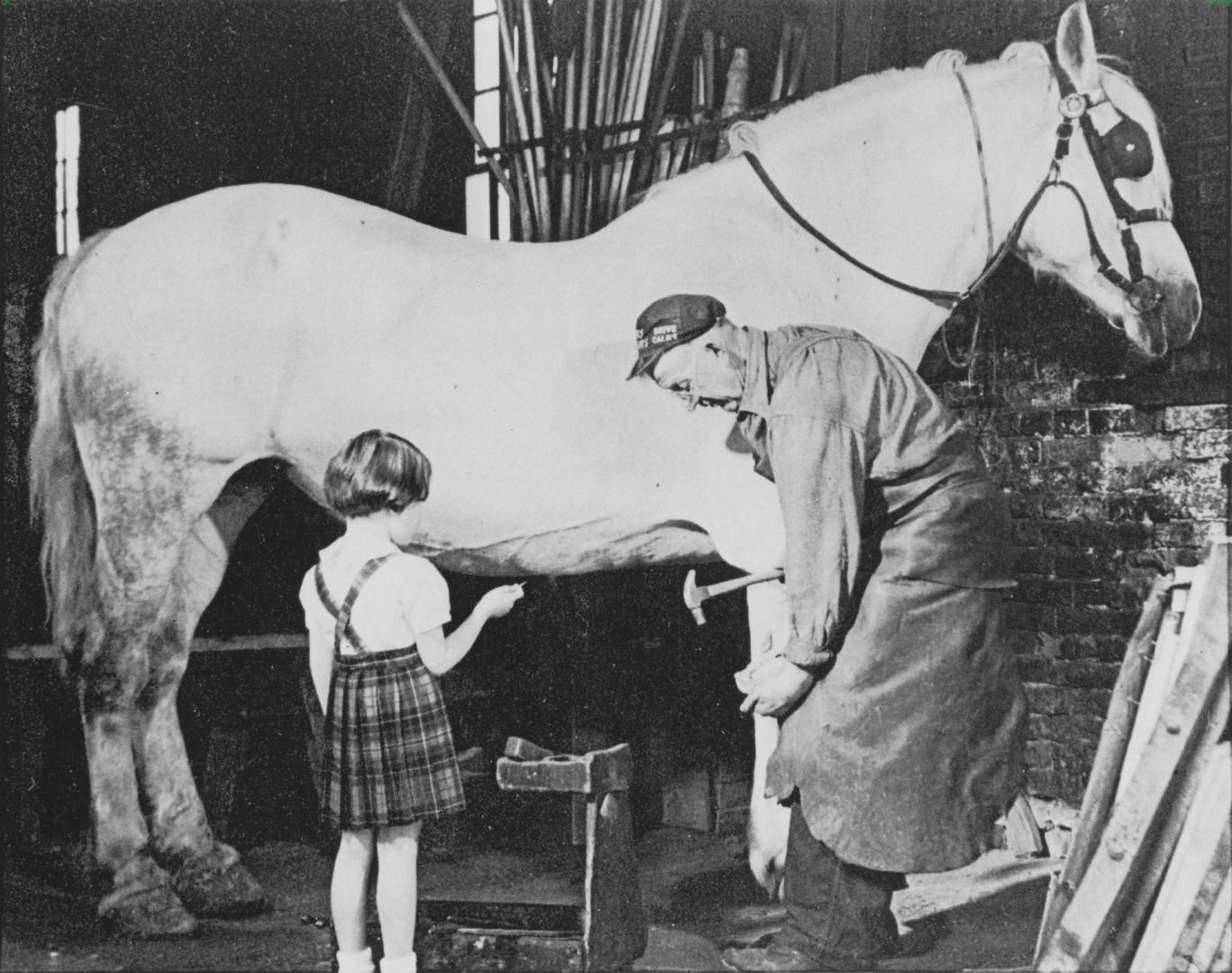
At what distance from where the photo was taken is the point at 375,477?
2.64m

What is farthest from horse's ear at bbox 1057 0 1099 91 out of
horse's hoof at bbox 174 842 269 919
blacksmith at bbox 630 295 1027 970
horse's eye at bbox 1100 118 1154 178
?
horse's hoof at bbox 174 842 269 919

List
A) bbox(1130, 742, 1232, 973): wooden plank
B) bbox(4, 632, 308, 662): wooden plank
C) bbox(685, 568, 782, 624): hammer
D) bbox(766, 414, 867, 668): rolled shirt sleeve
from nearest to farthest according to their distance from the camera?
1. bbox(1130, 742, 1232, 973): wooden plank
2. bbox(766, 414, 867, 668): rolled shirt sleeve
3. bbox(685, 568, 782, 624): hammer
4. bbox(4, 632, 308, 662): wooden plank

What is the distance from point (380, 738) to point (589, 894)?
2.11ft

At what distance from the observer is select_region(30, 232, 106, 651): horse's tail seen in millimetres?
3533

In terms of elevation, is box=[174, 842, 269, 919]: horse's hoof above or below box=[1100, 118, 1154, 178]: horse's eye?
below

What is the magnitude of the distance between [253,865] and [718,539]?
74.2 inches

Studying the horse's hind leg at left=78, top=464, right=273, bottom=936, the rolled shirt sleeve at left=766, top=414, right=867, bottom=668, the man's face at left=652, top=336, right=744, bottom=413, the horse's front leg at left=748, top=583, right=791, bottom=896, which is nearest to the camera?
the rolled shirt sleeve at left=766, top=414, right=867, bottom=668

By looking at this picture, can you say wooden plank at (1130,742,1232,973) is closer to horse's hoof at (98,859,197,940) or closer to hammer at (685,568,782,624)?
hammer at (685,568,782,624)

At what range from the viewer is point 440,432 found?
3.30 m

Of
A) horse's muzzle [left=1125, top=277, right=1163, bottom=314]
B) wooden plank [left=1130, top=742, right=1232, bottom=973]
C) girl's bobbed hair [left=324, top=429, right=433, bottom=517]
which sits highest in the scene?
horse's muzzle [left=1125, top=277, right=1163, bottom=314]

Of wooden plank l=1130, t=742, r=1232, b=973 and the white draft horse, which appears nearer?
wooden plank l=1130, t=742, r=1232, b=973

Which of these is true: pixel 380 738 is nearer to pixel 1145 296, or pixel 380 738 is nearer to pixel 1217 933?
pixel 1217 933

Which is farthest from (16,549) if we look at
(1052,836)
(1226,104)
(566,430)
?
(1226,104)

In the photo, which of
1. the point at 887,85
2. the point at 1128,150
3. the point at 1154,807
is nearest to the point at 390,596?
the point at 1154,807
